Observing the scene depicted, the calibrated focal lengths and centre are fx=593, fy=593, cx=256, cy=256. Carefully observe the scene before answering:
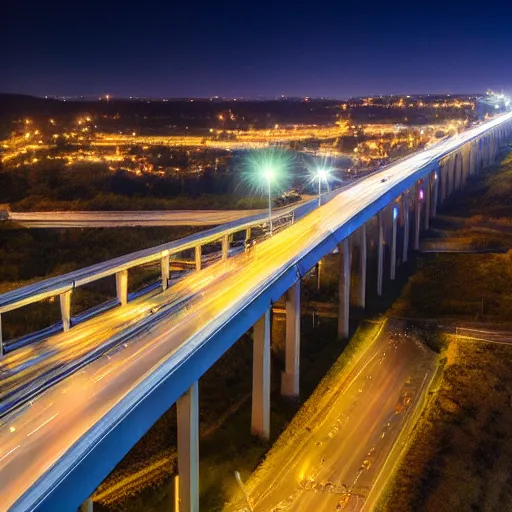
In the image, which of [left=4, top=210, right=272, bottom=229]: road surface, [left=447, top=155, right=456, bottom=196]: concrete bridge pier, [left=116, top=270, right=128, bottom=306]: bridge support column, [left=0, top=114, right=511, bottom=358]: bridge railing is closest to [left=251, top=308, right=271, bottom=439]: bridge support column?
[left=0, top=114, right=511, bottom=358]: bridge railing

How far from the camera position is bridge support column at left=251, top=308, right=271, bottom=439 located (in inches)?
747

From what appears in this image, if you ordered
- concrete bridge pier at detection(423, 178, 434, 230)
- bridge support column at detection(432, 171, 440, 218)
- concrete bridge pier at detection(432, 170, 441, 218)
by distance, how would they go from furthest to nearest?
1. bridge support column at detection(432, 171, 440, 218)
2. concrete bridge pier at detection(432, 170, 441, 218)
3. concrete bridge pier at detection(423, 178, 434, 230)

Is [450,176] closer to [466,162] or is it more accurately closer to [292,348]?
[466,162]

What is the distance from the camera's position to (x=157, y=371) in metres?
12.6

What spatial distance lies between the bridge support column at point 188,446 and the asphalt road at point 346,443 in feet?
7.08

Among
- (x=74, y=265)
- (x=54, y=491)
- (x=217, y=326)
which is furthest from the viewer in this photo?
(x=74, y=265)

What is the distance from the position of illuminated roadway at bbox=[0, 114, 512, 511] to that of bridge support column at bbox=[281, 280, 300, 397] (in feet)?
3.72

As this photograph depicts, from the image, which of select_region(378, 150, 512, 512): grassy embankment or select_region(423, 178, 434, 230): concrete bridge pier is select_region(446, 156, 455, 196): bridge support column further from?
select_region(378, 150, 512, 512): grassy embankment

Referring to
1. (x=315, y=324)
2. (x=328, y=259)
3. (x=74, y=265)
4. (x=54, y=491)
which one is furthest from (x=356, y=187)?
(x=54, y=491)

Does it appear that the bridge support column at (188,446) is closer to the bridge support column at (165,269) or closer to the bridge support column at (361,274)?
the bridge support column at (165,269)

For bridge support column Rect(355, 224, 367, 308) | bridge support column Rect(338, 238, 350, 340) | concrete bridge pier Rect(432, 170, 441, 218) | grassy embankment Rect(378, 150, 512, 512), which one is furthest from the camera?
concrete bridge pier Rect(432, 170, 441, 218)

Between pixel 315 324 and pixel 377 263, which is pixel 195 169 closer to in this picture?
pixel 377 263

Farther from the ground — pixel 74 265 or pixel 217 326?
pixel 217 326

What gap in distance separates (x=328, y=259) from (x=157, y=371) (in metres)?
29.5
